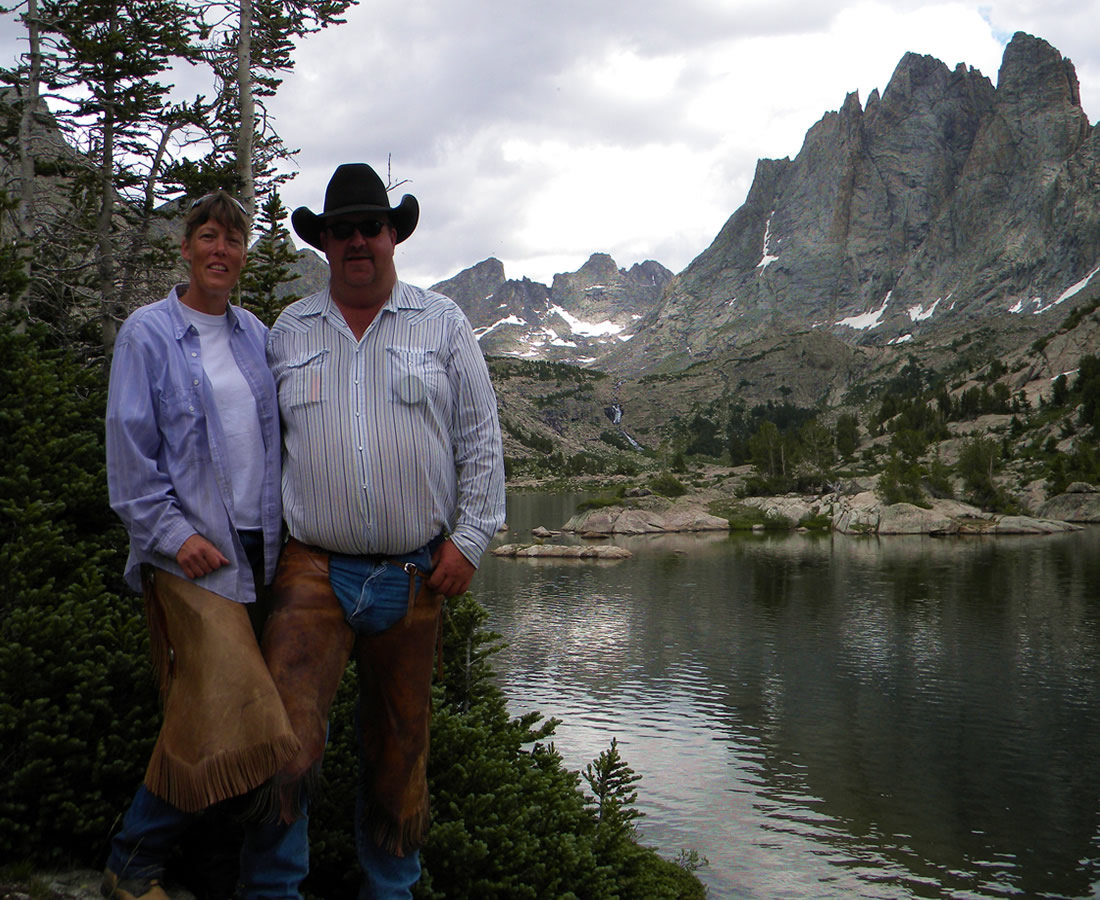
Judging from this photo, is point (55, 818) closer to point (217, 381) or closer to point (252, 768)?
point (252, 768)

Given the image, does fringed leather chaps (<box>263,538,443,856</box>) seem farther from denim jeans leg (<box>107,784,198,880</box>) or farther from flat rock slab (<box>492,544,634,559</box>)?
flat rock slab (<box>492,544,634,559</box>)

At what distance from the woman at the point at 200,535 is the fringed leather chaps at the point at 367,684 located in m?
0.13

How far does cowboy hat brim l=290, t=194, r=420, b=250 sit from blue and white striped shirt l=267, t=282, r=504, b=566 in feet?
1.05

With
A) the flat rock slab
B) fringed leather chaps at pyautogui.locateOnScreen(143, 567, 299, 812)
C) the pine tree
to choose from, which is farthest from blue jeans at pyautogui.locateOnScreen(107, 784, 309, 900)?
the flat rock slab

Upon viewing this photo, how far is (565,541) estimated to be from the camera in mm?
73188

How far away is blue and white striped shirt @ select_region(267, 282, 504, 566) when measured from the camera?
Result: 4.47m

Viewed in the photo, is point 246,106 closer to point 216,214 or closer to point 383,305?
point 216,214

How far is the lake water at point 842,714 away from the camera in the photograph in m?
18.0

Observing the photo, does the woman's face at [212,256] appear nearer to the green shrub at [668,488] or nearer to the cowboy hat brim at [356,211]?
the cowboy hat brim at [356,211]

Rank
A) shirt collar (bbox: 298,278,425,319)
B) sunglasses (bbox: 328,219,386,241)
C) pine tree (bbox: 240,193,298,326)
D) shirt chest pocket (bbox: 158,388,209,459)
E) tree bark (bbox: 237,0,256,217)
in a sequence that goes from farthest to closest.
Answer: tree bark (bbox: 237,0,256,217), pine tree (bbox: 240,193,298,326), shirt collar (bbox: 298,278,425,319), sunglasses (bbox: 328,219,386,241), shirt chest pocket (bbox: 158,388,209,459)

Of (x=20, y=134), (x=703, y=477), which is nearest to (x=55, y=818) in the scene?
(x=20, y=134)

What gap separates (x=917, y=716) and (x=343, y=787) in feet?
76.1

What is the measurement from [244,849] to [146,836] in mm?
511

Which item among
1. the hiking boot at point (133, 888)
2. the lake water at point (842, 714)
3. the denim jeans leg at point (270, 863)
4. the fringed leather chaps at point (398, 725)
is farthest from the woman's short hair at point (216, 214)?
the lake water at point (842, 714)
